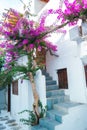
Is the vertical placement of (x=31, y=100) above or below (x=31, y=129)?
above

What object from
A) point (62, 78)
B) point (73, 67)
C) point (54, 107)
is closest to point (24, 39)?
point (73, 67)

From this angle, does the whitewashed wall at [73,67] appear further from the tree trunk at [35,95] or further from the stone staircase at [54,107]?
the tree trunk at [35,95]

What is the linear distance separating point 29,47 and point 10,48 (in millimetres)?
1133

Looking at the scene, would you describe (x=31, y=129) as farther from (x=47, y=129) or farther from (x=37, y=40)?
(x=37, y=40)

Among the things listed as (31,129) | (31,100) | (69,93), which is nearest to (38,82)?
(31,100)

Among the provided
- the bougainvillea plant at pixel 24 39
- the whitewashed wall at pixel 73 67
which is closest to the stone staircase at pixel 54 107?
the whitewashed wall at pixel 73 67

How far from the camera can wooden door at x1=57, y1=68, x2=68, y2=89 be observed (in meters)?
7.92

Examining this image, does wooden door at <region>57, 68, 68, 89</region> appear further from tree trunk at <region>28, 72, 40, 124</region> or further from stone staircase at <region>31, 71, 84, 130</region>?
tree trunk at <region>28, 72, 40, 124</region>

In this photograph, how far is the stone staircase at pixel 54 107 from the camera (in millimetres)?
6026

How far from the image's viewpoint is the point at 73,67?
23.7ft

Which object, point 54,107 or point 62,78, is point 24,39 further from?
point 54,107

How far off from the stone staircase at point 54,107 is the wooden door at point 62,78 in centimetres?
28

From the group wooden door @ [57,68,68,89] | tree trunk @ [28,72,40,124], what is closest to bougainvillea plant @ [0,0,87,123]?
tree trunk @ [28,72,40,124]

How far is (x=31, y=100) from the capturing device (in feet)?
25.4
